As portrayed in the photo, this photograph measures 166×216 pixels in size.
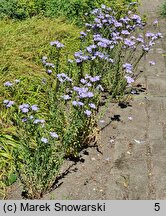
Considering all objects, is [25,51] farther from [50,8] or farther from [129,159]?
[129,159]

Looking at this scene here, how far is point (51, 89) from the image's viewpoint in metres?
5.10

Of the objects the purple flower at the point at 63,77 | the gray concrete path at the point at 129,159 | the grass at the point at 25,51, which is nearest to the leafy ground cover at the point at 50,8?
the grass at the point at 25,51

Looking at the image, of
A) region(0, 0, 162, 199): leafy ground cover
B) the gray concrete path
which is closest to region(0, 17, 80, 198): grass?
region(0, 0, 162, 199): leafy ground cover

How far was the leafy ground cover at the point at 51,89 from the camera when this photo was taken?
13.4 ft

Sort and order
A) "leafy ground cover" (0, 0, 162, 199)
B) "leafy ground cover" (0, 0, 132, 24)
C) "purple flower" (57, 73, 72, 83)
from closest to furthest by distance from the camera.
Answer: "leafy ground cover" (0, 0, 162, 199)
"purple flower" (57, 73, 72, 83)
"leafy ground cover" (0, 0, 132, 24)

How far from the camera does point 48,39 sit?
21.2 feet

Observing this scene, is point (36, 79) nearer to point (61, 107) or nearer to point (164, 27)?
point (61, 107)

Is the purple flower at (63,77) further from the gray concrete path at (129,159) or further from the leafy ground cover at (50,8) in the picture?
the leafy ground cover at (50,8)

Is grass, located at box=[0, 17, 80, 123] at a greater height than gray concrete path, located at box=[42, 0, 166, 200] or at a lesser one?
greater

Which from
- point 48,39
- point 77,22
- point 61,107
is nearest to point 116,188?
point 61,107

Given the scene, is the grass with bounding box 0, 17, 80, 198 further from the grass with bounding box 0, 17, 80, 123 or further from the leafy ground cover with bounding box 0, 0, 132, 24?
the leafy ground cover with bounding box 0, 0, 132, 24

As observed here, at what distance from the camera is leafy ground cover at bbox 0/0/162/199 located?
13.4 feet

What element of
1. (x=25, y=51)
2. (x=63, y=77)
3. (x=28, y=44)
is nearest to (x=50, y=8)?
(x=28, y=44)

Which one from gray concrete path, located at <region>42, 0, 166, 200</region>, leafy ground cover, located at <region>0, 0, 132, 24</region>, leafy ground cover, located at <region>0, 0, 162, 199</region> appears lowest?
gray concrete path, located at <region>42, 0, 166, 200</region>
